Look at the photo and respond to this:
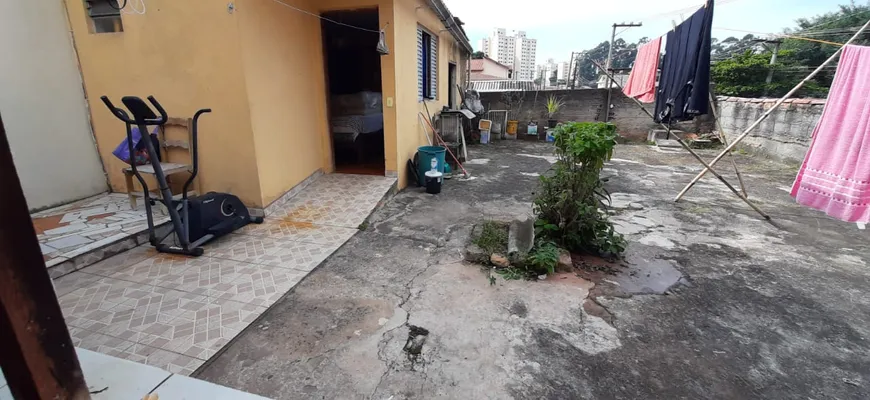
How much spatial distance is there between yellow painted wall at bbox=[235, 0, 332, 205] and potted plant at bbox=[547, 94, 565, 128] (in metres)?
7.42

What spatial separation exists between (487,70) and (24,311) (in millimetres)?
25590

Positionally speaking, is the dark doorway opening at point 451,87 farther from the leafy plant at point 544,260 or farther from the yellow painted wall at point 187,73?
the leafy plant at point 544,260

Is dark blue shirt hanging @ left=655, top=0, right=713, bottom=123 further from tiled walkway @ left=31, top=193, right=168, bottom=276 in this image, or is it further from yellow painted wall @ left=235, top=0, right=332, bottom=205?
tiled walkway @ left=31, top=193, right=168, bottom=276

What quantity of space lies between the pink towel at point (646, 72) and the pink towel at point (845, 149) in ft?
6.41

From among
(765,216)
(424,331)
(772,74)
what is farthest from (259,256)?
(772,74)

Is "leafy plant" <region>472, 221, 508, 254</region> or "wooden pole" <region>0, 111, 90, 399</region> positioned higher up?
"wooden pole" <region>0, 111, 90, 399</region>

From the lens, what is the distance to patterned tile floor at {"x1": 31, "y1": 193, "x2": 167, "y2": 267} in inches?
117

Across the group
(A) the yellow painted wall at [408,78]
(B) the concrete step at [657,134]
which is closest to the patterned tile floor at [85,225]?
(A) the yellow painted wall at [408,78]

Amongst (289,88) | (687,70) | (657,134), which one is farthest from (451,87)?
(687,70)

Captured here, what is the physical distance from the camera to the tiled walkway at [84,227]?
9.50 ft

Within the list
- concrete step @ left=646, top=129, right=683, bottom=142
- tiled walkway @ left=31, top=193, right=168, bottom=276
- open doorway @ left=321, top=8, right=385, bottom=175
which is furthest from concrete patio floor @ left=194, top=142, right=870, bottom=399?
concrete step @ left=646, top=129, right=683, bottom=142

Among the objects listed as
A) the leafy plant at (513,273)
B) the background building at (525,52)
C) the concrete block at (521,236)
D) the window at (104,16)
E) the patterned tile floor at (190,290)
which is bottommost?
the leafy plant at (513,273)

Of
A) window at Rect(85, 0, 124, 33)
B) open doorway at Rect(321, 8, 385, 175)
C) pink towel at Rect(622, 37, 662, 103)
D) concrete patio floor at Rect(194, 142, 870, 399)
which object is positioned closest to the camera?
concrete patio floor at Rect(194, 142, 870, 399)

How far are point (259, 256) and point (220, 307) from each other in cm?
78
